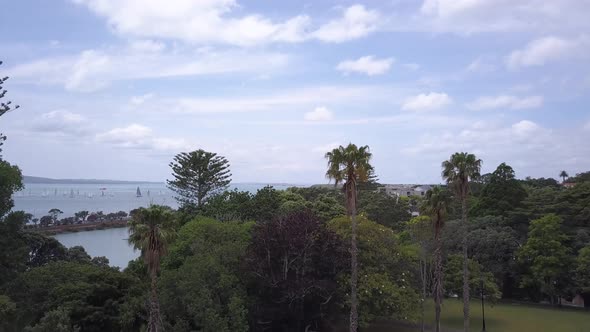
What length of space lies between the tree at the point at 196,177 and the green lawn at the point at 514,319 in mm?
23951

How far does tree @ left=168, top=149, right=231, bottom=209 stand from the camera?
46.7 meters

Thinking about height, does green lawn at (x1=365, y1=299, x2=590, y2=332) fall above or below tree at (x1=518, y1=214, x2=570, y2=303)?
below

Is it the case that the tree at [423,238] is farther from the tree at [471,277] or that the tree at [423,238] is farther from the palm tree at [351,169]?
the palm tree at [351,169]

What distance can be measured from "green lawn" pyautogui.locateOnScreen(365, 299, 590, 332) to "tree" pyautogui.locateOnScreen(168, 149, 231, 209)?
78.6ft

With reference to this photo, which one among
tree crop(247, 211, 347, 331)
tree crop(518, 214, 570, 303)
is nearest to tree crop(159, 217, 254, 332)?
tree crop(247, 211, 347, 331)

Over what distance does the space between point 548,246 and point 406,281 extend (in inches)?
521

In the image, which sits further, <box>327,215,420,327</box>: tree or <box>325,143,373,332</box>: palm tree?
<box>327,215,420,327</box>: tree

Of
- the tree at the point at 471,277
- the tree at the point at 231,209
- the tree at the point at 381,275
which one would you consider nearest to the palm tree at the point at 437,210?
the tree at the point at 381,275

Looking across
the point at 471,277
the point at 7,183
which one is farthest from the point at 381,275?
the point at 7,183

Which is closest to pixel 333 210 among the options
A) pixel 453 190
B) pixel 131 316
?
pixel 453 190

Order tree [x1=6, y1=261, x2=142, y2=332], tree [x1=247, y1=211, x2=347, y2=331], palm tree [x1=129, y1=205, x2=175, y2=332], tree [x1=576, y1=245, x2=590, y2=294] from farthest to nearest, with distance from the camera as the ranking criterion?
tree [x1=576, y1=245, x2=590, y2=294]
tree [x1=247, y1=211, x2=347, y2=331]
tree [x1=6, y1=261, x2=142, y2=332]
palm tree [x1=129, y1=205, x2=175, y2=332]

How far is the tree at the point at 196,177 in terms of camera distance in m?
46.7

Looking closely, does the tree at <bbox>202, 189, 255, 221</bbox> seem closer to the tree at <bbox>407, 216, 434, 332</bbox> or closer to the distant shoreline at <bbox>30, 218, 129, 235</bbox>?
the tree at <bbox>407, 216, 434, 332</bbox>

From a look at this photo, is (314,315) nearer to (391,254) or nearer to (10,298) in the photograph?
(391,254)
